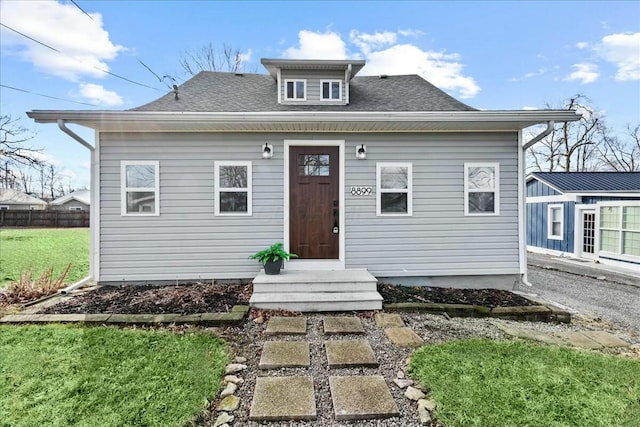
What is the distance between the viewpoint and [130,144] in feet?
17.3

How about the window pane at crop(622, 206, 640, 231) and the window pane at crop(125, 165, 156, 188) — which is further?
the window pane at crop(622, 206, 640, 231)

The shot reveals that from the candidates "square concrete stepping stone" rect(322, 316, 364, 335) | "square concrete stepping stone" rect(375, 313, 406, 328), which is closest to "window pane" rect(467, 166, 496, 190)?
"square concrete stepping stone" rect(375, 313, 406, 328)

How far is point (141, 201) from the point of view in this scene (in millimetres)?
5336

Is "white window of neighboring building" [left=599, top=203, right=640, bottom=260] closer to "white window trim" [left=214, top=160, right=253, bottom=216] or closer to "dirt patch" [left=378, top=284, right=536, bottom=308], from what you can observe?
"dirt patch" [left=378, top=284, right=536, bottom=308]

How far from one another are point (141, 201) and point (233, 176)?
160 centimetres

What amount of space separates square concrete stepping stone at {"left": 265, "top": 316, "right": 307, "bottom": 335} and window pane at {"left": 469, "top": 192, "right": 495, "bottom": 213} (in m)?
3.63

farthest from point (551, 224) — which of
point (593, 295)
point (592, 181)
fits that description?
point (593, 295)

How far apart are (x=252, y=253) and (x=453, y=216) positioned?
3.57 m

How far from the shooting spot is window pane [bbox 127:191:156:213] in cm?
532

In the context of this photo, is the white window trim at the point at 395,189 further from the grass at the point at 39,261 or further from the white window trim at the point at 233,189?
the grass at the point at 39,261

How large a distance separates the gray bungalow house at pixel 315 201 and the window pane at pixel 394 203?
18mm

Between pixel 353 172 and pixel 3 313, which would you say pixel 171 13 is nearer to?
pixel 353 172

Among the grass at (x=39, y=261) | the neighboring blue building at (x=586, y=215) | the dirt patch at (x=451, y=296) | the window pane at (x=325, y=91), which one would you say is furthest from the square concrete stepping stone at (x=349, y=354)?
the neighboring blue building at (x=586, y=215)

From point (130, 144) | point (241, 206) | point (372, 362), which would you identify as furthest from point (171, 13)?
point (372, 362)
